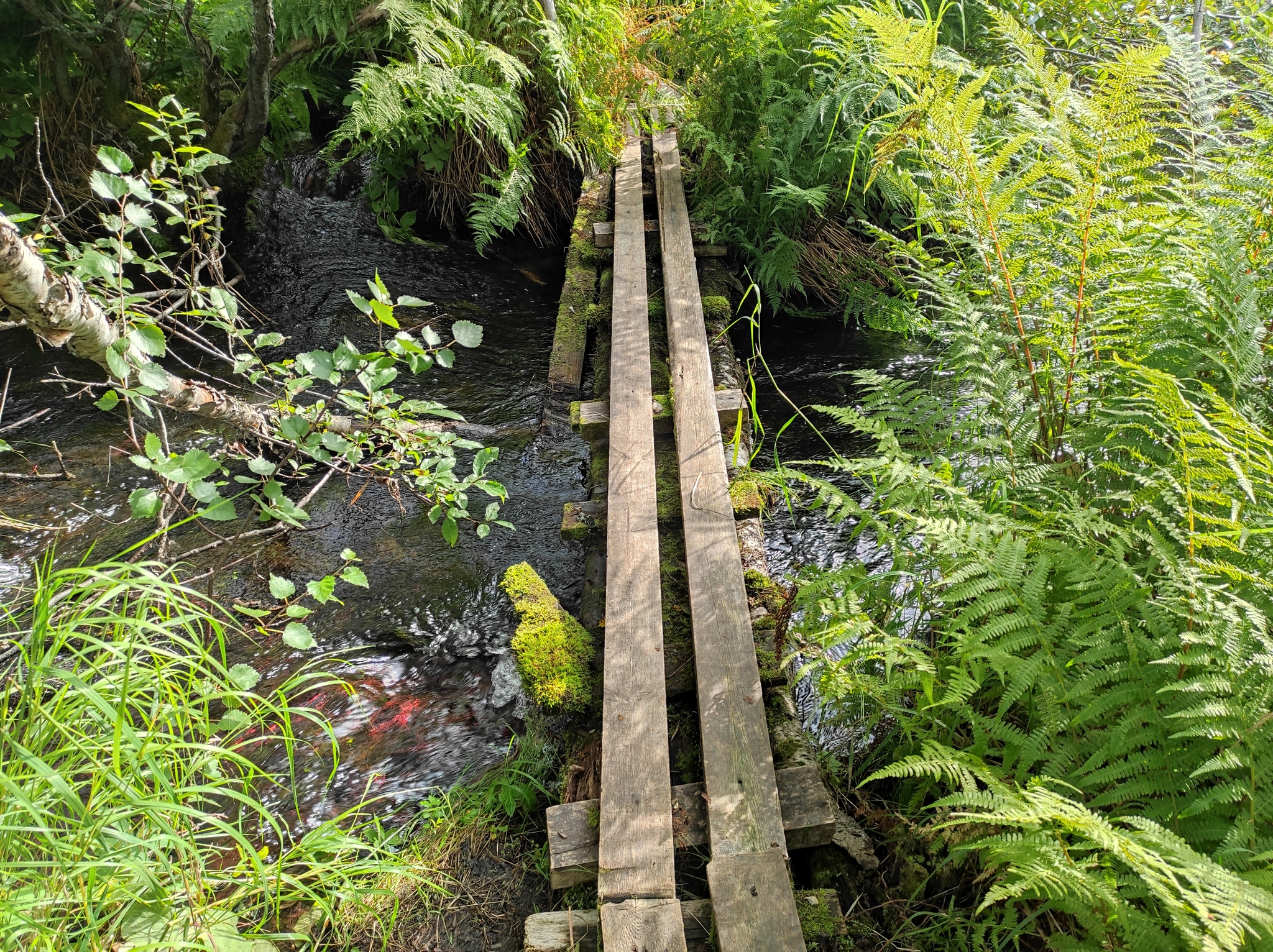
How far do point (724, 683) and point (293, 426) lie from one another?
149 centimetres

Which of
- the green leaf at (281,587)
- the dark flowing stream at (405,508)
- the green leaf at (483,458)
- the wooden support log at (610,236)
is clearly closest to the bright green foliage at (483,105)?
the dark flowing stream at (405,508)

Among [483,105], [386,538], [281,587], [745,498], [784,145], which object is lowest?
[386,538]

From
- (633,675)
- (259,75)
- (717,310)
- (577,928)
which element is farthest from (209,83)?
(577,928)

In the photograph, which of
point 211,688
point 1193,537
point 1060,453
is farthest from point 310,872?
point 1060,453

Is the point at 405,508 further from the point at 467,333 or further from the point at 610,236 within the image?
the point at 610,236

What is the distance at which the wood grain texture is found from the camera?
186 centimetres

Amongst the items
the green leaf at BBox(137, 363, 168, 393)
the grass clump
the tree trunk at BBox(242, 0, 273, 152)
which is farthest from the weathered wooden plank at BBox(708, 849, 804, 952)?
the tree trunk at BBox(242, 0, 273, 152)

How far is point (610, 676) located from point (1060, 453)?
1.56 m

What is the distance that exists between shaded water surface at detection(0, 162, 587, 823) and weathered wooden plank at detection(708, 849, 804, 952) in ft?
3.88

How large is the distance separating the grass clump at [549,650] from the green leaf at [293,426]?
0.82m

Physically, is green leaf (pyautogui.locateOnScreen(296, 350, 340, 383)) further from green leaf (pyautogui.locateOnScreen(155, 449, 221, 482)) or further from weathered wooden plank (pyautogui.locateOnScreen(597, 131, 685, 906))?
weathered wooden plank (pyautogui.locateOnScreen(597, 131, 685, 906))

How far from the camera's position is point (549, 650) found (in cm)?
240

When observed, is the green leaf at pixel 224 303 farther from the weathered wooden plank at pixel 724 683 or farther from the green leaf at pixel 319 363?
the weathered wooden plank at pixel 724 683

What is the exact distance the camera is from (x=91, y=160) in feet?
16.5
